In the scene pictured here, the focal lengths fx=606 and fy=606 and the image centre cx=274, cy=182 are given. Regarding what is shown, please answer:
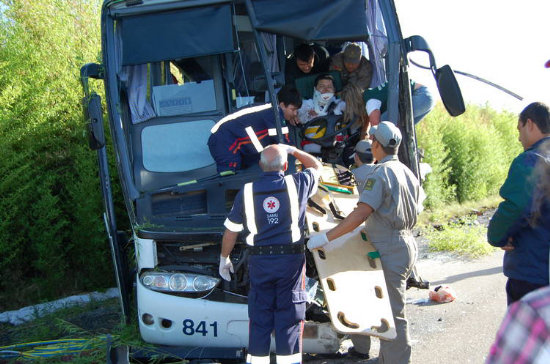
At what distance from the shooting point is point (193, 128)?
19.4 ft

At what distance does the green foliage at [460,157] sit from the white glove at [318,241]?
817cm

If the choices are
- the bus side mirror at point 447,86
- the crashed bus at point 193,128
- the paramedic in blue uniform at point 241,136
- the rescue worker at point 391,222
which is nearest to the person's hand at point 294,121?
the paramedic in blue uniform at point 241,136

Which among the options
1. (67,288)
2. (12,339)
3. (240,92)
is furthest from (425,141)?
(12,339)

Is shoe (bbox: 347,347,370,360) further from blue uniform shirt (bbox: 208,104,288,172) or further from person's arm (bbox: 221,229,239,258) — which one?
blue uniform shirt (bbox: 208,104,288,172)

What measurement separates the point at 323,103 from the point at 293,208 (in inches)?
89.8

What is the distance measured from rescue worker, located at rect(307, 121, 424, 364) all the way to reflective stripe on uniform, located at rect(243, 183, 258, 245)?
1.37 ft

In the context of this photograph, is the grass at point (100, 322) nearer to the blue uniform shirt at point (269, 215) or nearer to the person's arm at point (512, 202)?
the blue uniform shirt at point (269, 215)

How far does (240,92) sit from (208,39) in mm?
1189

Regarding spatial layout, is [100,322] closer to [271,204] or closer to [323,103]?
[271,204]

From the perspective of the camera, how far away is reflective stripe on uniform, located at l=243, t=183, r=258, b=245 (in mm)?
4148

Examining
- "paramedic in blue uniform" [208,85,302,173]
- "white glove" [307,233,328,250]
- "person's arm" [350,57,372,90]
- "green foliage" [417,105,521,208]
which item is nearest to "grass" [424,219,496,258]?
"green foliage" [417,105,521,208]

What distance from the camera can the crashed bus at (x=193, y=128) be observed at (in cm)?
447

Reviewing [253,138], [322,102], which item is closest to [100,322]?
[253,138]

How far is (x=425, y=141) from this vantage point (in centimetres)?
1224
